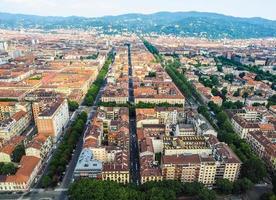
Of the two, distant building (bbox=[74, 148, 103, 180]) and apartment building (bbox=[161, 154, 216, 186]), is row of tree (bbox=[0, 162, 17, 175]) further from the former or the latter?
apartment building (bbox=[161, 154, 216, 186])

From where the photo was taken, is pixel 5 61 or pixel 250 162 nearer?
pixel 250 162

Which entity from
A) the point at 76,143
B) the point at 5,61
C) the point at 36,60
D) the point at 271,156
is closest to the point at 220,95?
the point at 271,156

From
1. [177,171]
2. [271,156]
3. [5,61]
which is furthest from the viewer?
[5,61]

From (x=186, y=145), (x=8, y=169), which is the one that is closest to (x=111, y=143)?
(x=186, y=145)

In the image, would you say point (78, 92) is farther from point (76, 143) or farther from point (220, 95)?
point (220, 95)

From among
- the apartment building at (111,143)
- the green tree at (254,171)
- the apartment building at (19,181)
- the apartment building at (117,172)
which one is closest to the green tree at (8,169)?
the apartment building at (19,181)

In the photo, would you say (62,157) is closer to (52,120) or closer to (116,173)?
(52,120)
